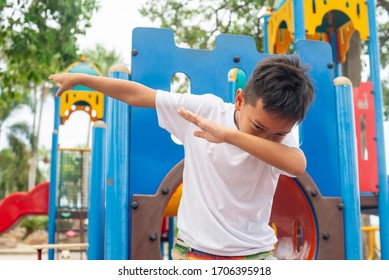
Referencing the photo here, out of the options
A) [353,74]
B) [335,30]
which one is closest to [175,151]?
[335,30]

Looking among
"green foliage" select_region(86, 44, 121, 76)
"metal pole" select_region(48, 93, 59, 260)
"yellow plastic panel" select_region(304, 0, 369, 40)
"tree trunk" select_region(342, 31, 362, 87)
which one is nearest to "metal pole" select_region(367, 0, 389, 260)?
"yellow plastic panel" select_region(304, 0, 369, 40)

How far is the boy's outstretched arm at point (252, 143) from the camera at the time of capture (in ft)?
4.65

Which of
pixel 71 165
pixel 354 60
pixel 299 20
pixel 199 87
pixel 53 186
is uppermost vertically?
pixel 354 60

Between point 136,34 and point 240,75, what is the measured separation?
1.92 metres

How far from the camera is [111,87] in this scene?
5.36 ft

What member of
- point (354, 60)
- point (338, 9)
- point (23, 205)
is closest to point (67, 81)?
point (338, 9)

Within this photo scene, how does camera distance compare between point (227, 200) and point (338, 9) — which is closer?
point (227, 200)

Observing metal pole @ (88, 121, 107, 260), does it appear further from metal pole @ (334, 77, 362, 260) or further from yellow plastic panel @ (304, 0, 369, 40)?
yellow plastic panel @ (304, 0, 369, 40)

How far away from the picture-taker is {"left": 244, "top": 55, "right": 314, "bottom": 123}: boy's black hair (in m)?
1.45

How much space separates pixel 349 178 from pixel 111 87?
1738mm

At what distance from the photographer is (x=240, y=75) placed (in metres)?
4.46

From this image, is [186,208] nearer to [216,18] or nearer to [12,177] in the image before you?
[216,18]

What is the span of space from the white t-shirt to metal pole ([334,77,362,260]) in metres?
1.30

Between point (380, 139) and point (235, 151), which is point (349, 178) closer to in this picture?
point (380, 139)
